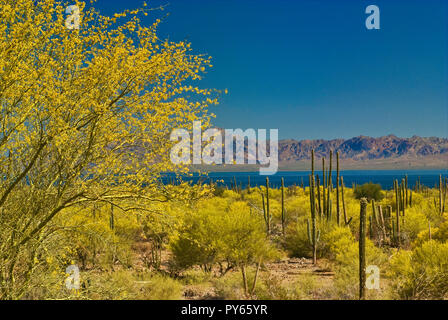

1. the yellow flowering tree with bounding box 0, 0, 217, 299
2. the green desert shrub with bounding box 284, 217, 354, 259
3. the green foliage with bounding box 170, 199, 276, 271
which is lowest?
the green desert shrub with bounding box 284, 217, 354, 259

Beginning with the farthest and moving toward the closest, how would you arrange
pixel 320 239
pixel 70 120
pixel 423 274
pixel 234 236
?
pixel 320 239, pixel 234 236, pixel 423 274, pixel 70 120

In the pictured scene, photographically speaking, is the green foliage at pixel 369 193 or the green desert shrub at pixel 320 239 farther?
the green foliage at pixel 369 193

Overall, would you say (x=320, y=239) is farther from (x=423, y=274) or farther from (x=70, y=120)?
(x=70, y=120)

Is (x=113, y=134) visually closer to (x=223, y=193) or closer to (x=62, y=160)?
(x=62, y=160)

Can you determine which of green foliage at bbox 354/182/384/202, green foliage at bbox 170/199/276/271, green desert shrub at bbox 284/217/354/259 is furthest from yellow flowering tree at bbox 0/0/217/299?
green foliage at bbox 354/182/384/202

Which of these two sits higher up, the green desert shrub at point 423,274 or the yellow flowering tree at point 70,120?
the yellow flowering tree at point 70,120

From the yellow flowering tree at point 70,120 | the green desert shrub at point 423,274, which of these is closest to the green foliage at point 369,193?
the green desert shrub at point 423,274

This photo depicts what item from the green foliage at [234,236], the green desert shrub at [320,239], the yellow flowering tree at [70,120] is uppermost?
the yellow flowering tree at [70,120]

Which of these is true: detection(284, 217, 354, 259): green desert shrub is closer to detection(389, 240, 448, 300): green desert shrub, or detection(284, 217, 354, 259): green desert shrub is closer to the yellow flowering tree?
detection(389, 240, 448, 300): green desert shrub

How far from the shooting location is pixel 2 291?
6.57 metres

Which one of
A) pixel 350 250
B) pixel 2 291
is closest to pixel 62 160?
pixel 2 291

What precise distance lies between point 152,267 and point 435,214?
20772mm

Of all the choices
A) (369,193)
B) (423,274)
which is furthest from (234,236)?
(369,193)

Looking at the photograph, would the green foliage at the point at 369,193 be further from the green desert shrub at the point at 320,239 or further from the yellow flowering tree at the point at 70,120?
the yellow flowering tree at the point at 70,120
